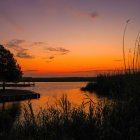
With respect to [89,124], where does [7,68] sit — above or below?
above

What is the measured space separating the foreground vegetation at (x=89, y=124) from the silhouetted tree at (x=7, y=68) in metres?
59.0

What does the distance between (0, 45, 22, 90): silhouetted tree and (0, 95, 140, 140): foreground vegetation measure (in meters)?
59.0

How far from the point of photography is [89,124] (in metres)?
7.00

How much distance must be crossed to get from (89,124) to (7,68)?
6071cm

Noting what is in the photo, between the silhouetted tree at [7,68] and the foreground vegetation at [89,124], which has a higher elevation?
the silhouetted tree at [7,68]

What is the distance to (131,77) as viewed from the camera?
285 inches

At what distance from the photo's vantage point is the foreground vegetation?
632 centimetres

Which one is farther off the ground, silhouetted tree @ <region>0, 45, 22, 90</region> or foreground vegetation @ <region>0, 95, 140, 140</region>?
silhouetted tree @ <region>0, 45, 22, 90</region>

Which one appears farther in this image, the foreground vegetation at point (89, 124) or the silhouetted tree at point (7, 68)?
the silhouetted tree at point (7, 68)

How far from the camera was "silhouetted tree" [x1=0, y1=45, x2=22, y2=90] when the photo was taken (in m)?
65.6

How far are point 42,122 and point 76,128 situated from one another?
1350 mm

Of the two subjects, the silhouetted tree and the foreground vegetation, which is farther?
the silhouetted tree

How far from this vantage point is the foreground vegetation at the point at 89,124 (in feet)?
20.7

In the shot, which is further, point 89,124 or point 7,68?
point 7,68
